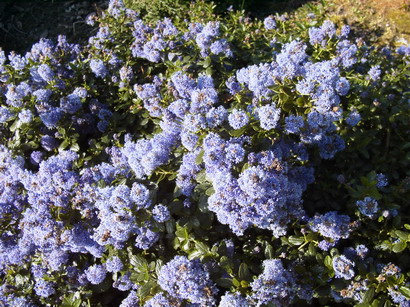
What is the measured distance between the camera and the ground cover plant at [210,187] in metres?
2.26

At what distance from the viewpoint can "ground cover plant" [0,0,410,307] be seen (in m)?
2.26

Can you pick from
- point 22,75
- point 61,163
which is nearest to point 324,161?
point 61,163

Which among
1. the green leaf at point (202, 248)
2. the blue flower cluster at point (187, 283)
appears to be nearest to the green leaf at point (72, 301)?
the blue flower cluster at point (187, 283)

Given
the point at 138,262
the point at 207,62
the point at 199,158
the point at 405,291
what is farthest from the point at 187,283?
the point at 207,62

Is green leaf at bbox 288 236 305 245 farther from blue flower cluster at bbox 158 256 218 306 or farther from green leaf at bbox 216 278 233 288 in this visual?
blue flower cluster at bbox 158 256 218 306

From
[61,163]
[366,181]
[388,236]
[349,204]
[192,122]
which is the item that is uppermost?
[192,122]

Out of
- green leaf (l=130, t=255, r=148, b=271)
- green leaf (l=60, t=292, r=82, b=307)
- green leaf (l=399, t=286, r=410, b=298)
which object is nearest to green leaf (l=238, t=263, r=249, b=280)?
green leaf (l=130, t=255, r=148, b=271)

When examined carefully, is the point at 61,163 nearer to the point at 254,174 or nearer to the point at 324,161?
the point at 254,174

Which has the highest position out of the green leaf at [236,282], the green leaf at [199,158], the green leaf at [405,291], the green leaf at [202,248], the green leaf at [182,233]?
the green leaf at [199,158]

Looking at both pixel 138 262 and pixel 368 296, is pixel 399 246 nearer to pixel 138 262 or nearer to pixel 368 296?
pixel 368 296

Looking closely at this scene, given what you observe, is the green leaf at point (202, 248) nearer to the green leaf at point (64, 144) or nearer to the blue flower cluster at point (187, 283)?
the blue flower cluster at point (187, 283)

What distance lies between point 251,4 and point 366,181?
466cm

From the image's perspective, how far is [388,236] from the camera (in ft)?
8.95

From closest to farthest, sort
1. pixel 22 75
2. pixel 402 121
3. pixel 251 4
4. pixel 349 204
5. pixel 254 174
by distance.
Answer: pixel 254 174
pixel 349 204
pixel 402 121
pixel 22 75
pixel 251 4
